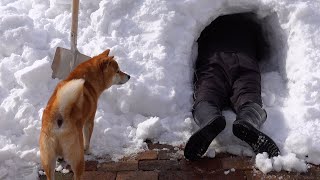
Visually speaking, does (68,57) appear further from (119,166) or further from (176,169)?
(176,169)

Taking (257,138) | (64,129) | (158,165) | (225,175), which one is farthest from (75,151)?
(257,138)

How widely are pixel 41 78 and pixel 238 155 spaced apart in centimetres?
180

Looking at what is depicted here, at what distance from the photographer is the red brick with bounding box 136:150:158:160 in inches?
127

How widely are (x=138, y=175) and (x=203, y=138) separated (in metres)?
0.54

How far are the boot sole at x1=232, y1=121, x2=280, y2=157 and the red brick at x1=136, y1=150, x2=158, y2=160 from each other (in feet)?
2.12

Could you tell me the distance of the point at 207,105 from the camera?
342 cm

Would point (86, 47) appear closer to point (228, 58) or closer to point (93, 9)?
point (93, 9)

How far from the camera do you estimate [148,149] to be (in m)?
3.33

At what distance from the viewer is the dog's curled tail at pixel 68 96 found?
262cm

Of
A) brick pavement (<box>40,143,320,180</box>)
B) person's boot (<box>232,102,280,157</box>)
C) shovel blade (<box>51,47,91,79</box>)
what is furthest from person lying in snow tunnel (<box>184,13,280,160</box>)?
shovel blade (<box>51,47,91,79</box>)

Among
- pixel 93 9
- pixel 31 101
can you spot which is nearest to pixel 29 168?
pixel 31 101

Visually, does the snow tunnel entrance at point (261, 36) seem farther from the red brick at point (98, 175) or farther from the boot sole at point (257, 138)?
the red brick at point (98, 175)

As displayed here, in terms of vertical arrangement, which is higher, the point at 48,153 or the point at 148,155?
the point at 148,155

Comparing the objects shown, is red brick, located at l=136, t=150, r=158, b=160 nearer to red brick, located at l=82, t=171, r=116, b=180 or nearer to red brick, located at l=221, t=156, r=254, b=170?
red brick, located at l=82, t=171, r=116, b=180
